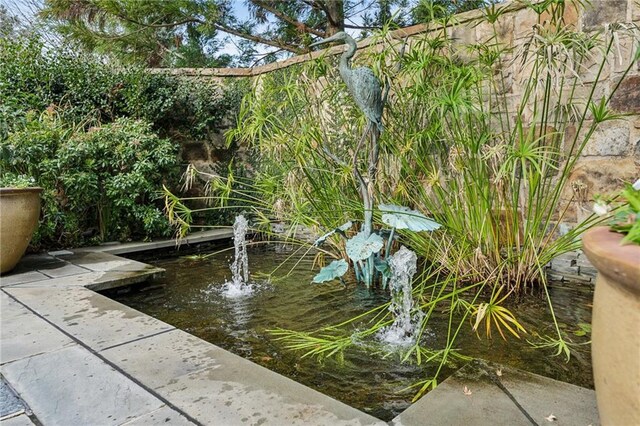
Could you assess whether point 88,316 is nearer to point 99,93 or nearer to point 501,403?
point 501,403

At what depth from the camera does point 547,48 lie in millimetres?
2107

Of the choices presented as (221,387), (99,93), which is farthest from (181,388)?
(99,93)

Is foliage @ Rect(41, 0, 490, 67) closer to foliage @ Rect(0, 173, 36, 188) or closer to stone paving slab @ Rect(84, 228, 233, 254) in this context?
stone paving slab @ Rect(84, 228, 233, 254)

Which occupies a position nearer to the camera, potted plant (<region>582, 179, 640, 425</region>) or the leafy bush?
potted plant (<region>582, 179, 640, 425</region>)

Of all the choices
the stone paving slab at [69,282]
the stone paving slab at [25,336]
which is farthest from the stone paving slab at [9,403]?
the stone paving slab at [69,282]

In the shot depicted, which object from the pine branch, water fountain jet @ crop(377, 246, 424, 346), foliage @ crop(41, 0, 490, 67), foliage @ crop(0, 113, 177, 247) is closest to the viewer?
water fountain jet @ crop(377, 246, 424, 346)

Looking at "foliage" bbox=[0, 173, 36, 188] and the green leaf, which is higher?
"foliage" bbox=[0, 173, 36, 188]

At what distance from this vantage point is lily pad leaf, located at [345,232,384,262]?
2.45 m

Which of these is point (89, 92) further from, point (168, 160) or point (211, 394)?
point (211, 394)

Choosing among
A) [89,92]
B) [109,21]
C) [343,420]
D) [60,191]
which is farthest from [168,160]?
[343,420]

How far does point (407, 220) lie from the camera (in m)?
2.36

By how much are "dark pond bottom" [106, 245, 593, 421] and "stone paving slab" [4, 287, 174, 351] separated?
0.26m

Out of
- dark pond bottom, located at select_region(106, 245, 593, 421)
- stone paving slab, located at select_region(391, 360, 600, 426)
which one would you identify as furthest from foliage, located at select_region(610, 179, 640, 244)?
dark pond bottom, located at select_region(106, 245, 593, 421)

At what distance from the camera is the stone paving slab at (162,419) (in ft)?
3.72
